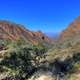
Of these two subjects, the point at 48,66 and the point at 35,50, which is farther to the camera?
the point at 35,50

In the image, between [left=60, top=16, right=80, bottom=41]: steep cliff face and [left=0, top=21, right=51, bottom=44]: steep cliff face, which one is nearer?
[left=60, top=16, right=80, bottom=41]: steep cliff face

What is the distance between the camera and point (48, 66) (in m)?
42.3

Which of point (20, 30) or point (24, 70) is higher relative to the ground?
point (20, 30)

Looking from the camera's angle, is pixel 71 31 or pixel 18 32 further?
pixel 18 32

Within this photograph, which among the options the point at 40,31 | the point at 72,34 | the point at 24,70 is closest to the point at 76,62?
the point at 24,70

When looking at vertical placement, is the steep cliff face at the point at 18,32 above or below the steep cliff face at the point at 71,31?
above

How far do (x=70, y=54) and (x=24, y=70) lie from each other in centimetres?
1212

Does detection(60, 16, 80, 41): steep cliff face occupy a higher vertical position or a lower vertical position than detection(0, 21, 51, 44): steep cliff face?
lower

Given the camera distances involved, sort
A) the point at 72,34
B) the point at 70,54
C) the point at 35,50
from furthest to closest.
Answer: the point at 72,34 < the point at 35,50 < the point at 70,54

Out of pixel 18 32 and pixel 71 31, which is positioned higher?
pixel 18 32

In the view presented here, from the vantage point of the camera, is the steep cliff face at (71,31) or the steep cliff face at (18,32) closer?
the steep cliff face at (71,31)

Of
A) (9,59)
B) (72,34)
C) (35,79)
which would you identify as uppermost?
(72,34)

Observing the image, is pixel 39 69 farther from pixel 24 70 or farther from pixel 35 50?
pixel 35 50

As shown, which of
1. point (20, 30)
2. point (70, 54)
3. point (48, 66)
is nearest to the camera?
point (48, 66)
